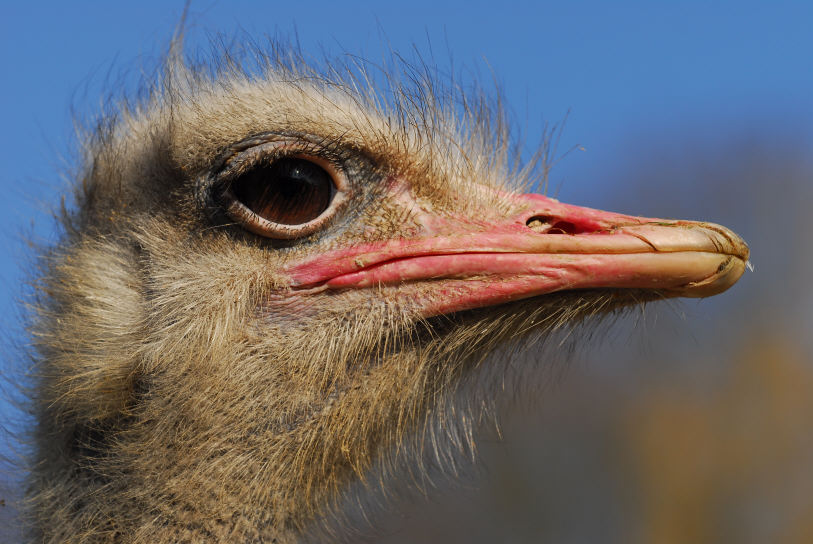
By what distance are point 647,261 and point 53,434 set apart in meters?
1.67

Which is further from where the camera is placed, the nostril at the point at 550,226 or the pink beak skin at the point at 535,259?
the nostril at the point at 550,226

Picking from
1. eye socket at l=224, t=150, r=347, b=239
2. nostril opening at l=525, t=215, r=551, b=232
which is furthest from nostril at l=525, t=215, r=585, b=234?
eye socket at l=224, t=150, r=347, b=239

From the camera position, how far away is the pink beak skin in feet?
7.65

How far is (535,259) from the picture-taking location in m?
2.41

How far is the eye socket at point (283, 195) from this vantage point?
2.48m

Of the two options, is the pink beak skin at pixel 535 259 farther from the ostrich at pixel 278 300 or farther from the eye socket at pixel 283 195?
the eye socket at pixel 283 195

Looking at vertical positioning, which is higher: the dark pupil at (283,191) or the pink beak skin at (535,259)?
the dark pupil at (283,191)

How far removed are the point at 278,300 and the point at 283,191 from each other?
29cm

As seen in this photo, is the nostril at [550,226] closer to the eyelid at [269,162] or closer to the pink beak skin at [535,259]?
the pink beak skin at [535,259]

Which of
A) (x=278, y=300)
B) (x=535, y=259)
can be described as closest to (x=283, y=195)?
(x=278, y=300)

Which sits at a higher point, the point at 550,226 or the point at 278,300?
the point at 550,226

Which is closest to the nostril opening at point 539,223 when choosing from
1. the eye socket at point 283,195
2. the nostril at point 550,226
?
the nostril at point 550,226

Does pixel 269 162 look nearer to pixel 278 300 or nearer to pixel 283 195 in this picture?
pixel 283 195

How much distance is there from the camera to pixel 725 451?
15602 mm
